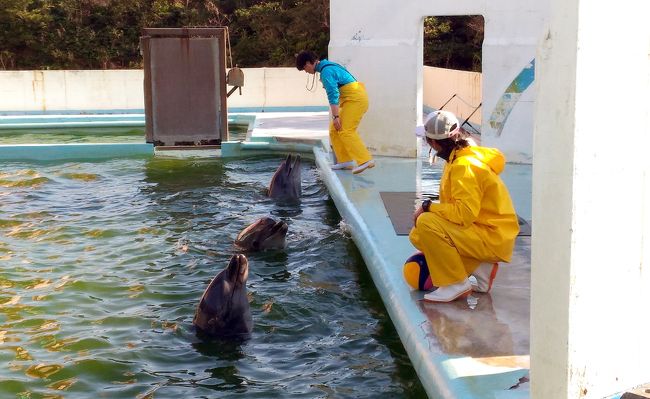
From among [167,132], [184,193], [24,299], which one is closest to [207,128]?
[167,132]

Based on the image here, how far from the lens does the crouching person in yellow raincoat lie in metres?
4.59

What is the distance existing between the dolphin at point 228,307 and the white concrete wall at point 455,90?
8.82 metres

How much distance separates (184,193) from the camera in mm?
9867

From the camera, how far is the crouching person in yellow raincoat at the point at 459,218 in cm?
459

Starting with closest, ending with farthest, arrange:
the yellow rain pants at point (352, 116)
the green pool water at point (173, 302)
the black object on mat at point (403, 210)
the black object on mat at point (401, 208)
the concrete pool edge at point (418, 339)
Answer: the concrete pool edge at point (418, 339), the green pool water at point (173, 302), the black object on mat at point (403, 210), the black object on mat at point (401, 208), the yellow rain pants at point (352, 116)

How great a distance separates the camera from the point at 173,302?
→ 5.98 m

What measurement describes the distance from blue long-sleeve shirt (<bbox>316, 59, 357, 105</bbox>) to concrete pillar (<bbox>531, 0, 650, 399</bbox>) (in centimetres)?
615

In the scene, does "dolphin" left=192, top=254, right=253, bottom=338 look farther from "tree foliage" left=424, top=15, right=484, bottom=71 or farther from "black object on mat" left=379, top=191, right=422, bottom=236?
"tree foliage" left=424, top=15, right=484, bottom=71

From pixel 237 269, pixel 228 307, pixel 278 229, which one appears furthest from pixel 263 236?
pixel 228 307

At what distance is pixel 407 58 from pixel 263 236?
368cm

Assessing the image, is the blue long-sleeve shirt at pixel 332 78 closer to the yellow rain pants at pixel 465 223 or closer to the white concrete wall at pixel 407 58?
the white concrete wall at pixel 407 58

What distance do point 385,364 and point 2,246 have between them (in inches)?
170

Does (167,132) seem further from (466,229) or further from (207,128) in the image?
(466,229)

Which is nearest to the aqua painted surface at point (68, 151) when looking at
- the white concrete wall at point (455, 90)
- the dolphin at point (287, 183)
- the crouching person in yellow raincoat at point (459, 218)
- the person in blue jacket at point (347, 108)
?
the dolphin at point (287, 183)
